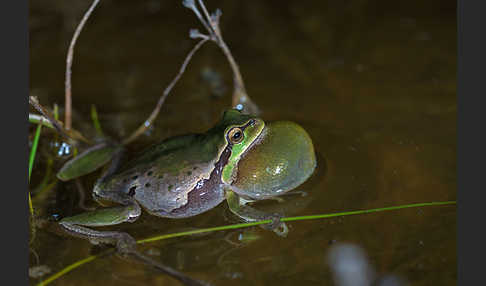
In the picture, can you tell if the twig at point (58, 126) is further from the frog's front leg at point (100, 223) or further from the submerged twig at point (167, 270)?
the submerged twig at point (167, 270)

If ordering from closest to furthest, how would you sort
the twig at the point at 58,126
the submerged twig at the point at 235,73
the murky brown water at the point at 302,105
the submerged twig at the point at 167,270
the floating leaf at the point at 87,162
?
the submerged twig at the point at 167,270
the murky brown water at the point at 302,105
the twig at the point at 58,126
the floating leaf at the point at 87,162
the submerged twig at the point at 235,73

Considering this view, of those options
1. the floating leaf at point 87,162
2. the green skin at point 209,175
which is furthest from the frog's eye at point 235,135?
the floating leaf at point 87,162

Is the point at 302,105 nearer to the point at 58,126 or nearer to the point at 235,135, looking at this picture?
the point at 235,135

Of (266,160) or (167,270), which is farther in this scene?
(266,160)

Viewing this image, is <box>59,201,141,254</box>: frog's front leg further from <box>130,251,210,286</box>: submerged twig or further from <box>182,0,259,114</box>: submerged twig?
<box>182,0,259,114</box>: submerged twig

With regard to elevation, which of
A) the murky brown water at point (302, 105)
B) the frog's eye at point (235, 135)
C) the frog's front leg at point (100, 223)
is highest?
the frog's eye at point (235, 135)

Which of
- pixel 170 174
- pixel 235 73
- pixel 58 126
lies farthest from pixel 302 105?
pixel 58 126
